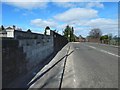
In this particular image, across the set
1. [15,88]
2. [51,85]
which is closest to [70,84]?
[51,85]

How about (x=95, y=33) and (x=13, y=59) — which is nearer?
(x=13, y=59)

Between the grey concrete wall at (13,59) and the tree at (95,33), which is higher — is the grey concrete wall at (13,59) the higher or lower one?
the lower one

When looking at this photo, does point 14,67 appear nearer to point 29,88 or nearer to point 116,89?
point 29,88

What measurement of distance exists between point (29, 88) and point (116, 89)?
8.75 feet

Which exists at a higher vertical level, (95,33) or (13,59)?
Result: (95,33)

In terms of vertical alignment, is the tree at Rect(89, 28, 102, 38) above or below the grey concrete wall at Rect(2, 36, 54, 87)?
above

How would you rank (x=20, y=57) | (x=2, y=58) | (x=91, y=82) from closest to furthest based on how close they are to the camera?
(x=2, y=58), (x=91, y=82), (x=20, y=57)

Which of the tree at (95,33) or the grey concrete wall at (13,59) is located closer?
the grey concrete wall at (13,59)

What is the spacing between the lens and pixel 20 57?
8.61 meters

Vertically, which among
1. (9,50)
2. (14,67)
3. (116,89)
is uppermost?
(9,50)

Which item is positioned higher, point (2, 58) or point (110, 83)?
point (2, 58)

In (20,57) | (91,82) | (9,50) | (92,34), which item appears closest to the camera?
(9,50)

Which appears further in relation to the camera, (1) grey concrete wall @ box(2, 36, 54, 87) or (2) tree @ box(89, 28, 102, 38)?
(2) tree @ box(89, 28, 102, 38)

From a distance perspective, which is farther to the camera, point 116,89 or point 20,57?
point 20,57
